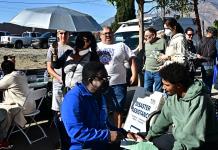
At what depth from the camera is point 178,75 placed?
3.53 m

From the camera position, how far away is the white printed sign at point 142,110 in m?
6.00

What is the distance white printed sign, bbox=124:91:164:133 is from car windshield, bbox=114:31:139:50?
25.2 ft

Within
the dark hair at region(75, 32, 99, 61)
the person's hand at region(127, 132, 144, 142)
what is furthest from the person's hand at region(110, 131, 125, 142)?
the dark hair at region(75, 32, 99, 61)

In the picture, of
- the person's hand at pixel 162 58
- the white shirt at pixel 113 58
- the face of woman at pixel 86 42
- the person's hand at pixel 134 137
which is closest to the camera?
the person's hand at pixel 134 137

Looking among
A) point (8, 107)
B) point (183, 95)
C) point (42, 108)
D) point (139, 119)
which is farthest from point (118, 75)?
point (183, 95)

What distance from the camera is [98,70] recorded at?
3480 mm

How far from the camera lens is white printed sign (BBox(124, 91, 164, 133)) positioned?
6000 millimetres

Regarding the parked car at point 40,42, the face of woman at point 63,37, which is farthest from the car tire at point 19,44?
the face of woman at point 63,37

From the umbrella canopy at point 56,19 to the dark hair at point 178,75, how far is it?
10.0 feet

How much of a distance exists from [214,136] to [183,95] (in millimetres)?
425

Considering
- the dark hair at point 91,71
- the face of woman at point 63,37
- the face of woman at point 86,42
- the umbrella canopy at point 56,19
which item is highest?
the umbrella canopy at point 56,19

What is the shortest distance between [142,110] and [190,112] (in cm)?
285

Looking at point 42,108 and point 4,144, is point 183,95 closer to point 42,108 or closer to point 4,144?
point 4,144

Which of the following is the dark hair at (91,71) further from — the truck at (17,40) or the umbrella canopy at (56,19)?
the truck at (17,40)
